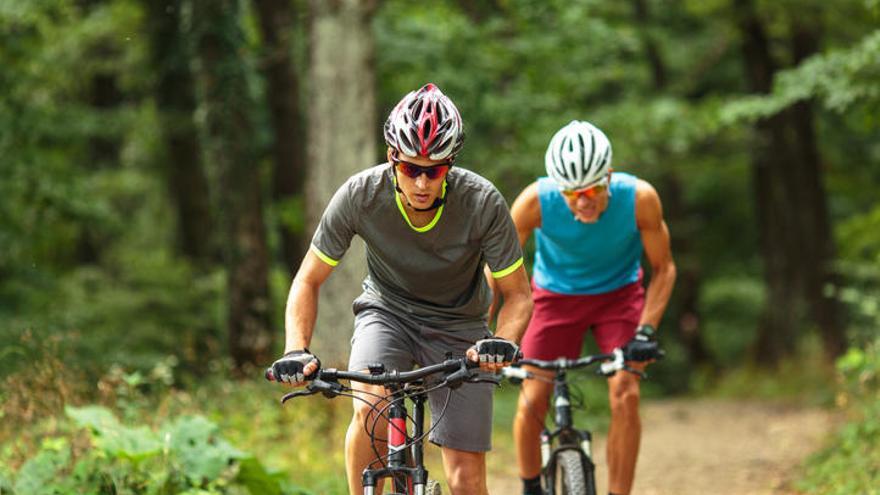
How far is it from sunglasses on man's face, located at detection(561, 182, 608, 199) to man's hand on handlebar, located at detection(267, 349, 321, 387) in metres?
2.12

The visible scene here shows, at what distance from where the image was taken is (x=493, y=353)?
418cm

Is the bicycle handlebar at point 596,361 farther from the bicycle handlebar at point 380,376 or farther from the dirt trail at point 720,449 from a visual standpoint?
the dirt trail at point 720,449

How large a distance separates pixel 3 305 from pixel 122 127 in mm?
5983

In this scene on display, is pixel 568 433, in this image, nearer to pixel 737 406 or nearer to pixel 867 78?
pixel 867 78

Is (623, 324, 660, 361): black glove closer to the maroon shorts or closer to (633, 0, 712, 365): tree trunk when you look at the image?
the maroon shorts

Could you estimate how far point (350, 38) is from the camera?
9930 millimetres

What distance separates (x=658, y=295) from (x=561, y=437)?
95cm

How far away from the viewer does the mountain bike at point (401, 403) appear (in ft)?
13.6

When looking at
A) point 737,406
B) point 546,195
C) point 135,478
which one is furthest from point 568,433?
point 737,406

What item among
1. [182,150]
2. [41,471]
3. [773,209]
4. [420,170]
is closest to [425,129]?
[420,170]

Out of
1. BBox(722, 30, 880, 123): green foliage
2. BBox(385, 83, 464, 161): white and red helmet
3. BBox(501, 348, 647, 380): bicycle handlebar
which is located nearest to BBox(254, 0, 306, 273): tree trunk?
BBox(722, 30, 880, 123): green foliage

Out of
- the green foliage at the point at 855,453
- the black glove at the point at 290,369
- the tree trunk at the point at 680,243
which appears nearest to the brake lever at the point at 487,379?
the black glove at the point at 290,369

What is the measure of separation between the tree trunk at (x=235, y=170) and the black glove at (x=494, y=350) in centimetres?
648

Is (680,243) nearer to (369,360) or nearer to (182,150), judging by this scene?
(182,150)
